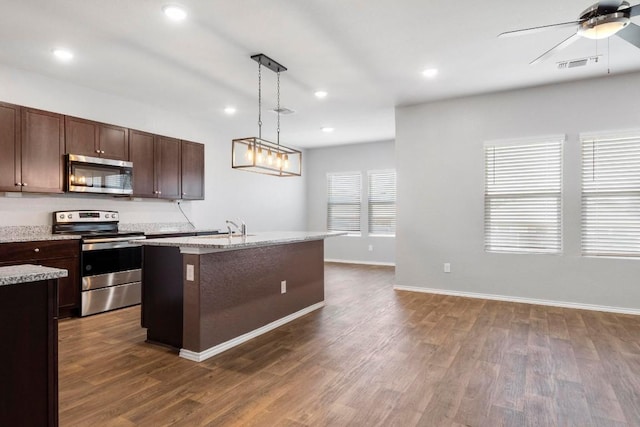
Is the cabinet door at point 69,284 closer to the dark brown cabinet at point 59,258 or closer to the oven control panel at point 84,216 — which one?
the dark brown cabinet at point 59,258

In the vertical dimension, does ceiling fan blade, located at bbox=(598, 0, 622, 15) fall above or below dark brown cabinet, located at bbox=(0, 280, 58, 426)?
above

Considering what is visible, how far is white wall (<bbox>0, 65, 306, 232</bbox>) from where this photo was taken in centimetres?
404

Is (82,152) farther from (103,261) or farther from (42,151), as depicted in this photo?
(103,261)

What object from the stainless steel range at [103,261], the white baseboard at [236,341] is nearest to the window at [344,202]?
the white baseboard at [236,341]

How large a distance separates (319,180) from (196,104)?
408cm

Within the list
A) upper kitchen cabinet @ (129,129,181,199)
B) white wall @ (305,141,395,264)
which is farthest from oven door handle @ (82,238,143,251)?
white wall @ (305,141,395,264)

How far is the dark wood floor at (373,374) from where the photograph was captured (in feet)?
6.81

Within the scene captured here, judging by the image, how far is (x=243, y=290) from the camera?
331 centimetres

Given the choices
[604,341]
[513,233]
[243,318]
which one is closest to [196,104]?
[243,318]

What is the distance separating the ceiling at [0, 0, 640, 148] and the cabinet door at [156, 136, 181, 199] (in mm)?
578

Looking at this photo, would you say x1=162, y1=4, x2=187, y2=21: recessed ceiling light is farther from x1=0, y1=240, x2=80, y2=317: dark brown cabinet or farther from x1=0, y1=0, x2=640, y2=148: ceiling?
x1=0, y1=240, x2=80, y2=317: dark brown cabinet

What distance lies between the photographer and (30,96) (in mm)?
4051

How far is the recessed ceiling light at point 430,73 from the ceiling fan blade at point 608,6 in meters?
1.91

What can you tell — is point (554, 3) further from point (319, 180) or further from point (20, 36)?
point (319, 180)
